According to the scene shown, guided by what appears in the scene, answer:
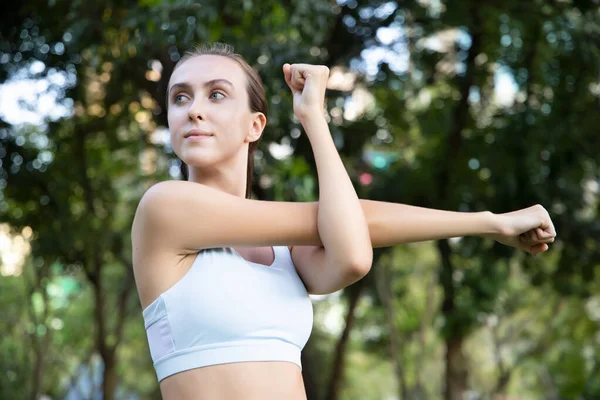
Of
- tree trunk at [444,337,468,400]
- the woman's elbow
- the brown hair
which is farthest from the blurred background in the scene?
the woman's elbow

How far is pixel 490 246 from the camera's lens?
32.1 ft

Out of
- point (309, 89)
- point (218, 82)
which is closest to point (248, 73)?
point (218, 82)

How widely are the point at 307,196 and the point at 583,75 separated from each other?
3960 millimetres

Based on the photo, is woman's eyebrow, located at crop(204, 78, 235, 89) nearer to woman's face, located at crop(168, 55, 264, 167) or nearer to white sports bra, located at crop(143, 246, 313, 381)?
woman's face, located at crop(168, 55, 264, 167)

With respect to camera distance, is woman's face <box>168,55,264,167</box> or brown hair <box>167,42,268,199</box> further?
brown hair <box>167,42,268,199</box>

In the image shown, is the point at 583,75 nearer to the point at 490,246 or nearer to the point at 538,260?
the point at 490,246

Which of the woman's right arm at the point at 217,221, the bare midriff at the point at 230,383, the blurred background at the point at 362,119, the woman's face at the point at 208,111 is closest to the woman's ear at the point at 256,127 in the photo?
the woman's face at the point at 208,111

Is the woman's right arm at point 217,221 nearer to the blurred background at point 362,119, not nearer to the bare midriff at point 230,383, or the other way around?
the bare midriff at point 230,383

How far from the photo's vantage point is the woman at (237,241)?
184 cm

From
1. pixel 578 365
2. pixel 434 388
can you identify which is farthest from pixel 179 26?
pixel 434 388

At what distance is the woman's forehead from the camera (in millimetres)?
2020

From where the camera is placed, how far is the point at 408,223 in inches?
76.6

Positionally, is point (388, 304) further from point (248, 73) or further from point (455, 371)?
point (248, 73)

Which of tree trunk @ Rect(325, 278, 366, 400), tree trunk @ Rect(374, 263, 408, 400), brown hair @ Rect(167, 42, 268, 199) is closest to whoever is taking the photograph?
brown hair @ Rect(167, 42, 268, 199)
